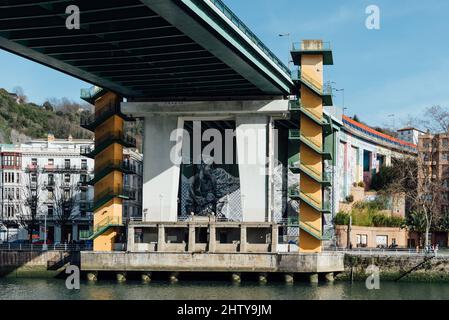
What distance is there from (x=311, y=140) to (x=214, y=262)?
38.7 ft

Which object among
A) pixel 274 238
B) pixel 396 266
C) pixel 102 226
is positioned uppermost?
pixel 102 226

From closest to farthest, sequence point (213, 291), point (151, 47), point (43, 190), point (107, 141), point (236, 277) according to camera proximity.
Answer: point (151, 47), point (213, 291), point (236, 277), point (107, 141), point (43, 190)

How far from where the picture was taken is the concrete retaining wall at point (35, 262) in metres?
64.8

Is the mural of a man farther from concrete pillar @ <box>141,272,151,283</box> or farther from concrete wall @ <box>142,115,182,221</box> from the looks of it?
concrete pillar @ <box>141,272,151,283</box>

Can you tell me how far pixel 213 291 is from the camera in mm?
51531

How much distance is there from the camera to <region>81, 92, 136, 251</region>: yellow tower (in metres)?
65.0

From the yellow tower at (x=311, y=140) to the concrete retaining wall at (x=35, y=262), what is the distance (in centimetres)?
1839

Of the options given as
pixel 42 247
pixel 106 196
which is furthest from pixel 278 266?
pixel 42 247

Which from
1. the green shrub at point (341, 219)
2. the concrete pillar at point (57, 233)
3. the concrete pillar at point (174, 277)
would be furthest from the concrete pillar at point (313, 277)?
the concrete pillar at point (57, 233)

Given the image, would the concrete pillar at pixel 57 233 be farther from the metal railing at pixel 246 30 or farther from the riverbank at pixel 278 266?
the metal railing at pixel 246 30

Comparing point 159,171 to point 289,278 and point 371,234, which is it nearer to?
point 289,278

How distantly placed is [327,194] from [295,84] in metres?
15.7

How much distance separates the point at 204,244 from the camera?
61.5 metres
